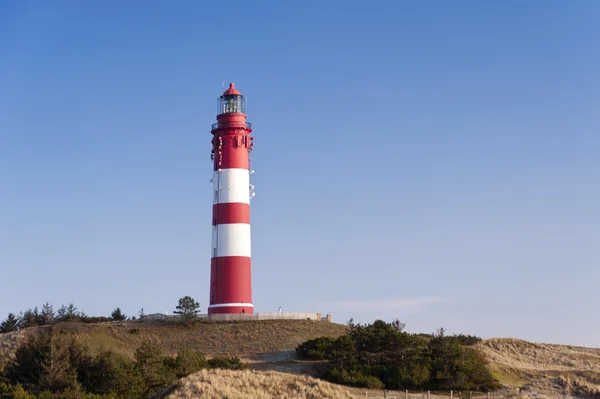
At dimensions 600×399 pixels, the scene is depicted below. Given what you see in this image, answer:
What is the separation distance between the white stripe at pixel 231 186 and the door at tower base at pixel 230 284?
179 inches

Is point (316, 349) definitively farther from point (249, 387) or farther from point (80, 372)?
point (80, 372)

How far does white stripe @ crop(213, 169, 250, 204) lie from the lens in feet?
207

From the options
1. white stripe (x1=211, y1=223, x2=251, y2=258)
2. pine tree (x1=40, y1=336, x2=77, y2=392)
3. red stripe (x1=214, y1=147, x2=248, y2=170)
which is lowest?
pine tree (x1=40, y1=336, x2=77, y2=392)

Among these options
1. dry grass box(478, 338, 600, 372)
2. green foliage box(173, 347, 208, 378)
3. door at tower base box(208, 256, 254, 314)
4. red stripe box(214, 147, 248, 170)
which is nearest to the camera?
green foliage box(173, 347, 208, 378)

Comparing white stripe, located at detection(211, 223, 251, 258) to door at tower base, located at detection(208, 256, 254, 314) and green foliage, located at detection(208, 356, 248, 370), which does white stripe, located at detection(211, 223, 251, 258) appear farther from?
green foliage, located at detection(208, 356, 248, 370)

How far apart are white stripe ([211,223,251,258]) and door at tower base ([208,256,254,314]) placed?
1.28ft

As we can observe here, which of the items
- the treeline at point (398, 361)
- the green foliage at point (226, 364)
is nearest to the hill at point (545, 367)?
the treeline at point (398, 361)

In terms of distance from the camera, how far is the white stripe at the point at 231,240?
202 feet

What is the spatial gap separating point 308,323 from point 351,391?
23.2 meters

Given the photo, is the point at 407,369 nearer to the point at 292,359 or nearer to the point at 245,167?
the point at 292,359

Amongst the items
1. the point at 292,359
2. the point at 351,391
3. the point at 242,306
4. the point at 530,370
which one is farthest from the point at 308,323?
the point at 351,391

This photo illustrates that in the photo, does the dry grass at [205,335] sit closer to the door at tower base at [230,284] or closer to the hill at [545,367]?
the door at tower base at [230,284]

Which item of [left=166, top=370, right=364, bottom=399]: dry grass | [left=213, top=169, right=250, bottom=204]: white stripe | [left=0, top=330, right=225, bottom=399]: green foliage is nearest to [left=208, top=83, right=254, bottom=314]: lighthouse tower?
[left=213, top=169, right=250, bottom=204]: white stripe

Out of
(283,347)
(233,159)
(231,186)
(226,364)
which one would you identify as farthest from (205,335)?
(226,364)
